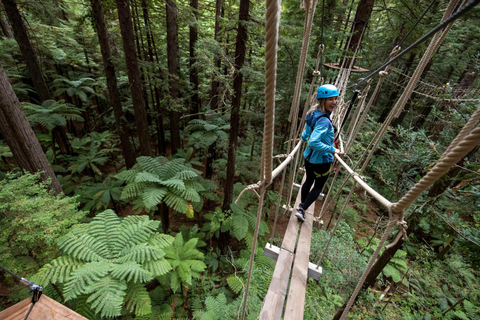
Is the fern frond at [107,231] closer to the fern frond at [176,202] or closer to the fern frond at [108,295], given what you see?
the fern frond at [108,295]

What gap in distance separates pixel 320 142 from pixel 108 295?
278 centimetres

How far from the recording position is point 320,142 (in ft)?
6.31

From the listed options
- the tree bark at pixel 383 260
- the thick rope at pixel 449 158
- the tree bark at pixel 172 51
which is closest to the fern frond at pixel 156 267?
the thick rope at pixel 449 158

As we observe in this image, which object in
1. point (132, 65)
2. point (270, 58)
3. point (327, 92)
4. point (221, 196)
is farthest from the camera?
point (221, 196)

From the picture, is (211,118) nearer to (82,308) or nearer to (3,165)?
(82,308)

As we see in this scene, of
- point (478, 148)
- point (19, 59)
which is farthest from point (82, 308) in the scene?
point (19, 59)

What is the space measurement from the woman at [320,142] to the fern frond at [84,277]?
7.79 ft

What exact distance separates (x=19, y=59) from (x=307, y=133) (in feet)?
32.4

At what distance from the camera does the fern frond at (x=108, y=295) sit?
6.63 feet

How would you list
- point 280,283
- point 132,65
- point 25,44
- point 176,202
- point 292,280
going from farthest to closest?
1. point 25,44
2. point 132,65
3. point 176,202
4. point 292,280
5. point 280,283

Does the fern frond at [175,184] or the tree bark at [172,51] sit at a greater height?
the tree bark at [172,51]

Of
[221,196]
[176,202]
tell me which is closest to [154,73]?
[176,202]

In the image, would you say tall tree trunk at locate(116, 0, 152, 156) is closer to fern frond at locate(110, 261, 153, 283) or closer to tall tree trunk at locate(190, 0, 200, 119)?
tall tree trunk at locate(190, 0, 200, 119)

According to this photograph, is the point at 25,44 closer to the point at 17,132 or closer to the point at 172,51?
the point at 172,51
